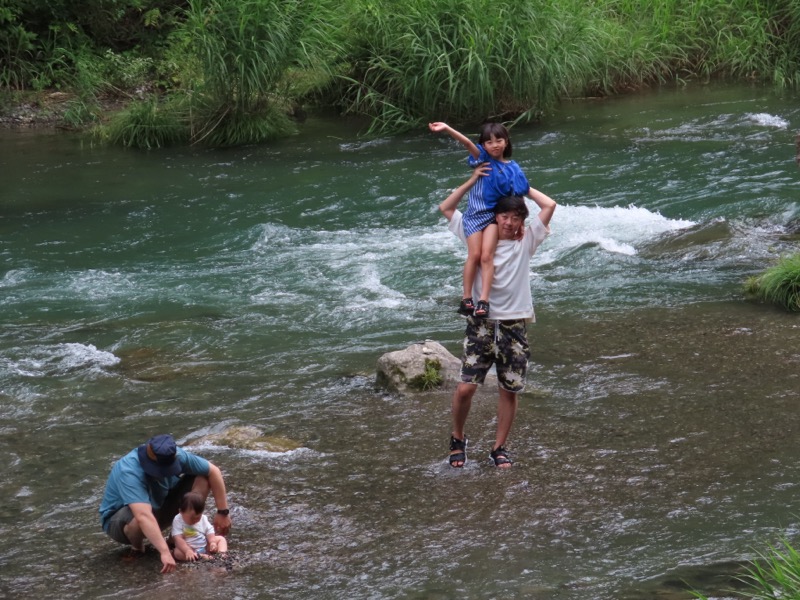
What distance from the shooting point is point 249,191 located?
47.3 ft

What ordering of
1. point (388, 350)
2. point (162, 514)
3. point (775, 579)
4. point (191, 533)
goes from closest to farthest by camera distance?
point (775, 579) < point (191, 533) < point (162, 514) < point (388, 350)

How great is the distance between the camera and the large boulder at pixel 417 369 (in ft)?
24.6

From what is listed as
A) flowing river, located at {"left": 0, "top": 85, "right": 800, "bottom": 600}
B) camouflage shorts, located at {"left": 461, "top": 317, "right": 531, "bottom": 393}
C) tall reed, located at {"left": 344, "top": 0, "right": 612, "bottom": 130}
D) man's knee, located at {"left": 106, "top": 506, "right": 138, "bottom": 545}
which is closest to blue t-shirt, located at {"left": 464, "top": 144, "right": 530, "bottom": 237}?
camouflage shorts, located at {"left": 461, "top": 317, "right": 531, "bottom": 393}

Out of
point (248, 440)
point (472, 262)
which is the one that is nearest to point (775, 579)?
point (472, 262)

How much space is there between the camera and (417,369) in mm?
7551

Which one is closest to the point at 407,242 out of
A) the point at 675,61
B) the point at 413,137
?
the point at 413,137

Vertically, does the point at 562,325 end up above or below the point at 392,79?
below

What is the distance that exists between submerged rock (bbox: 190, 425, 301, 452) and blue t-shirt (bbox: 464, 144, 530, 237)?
1.78 m

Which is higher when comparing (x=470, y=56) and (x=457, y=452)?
(x=470, y=56)

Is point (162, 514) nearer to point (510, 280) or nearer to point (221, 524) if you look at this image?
point (221, 524)

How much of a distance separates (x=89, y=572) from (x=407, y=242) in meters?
7.14

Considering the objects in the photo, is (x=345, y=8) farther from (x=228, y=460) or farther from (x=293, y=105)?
(x=228, y=460)

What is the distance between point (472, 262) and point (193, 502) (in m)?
1.91

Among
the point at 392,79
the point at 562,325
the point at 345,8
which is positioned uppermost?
the point at 345,8
